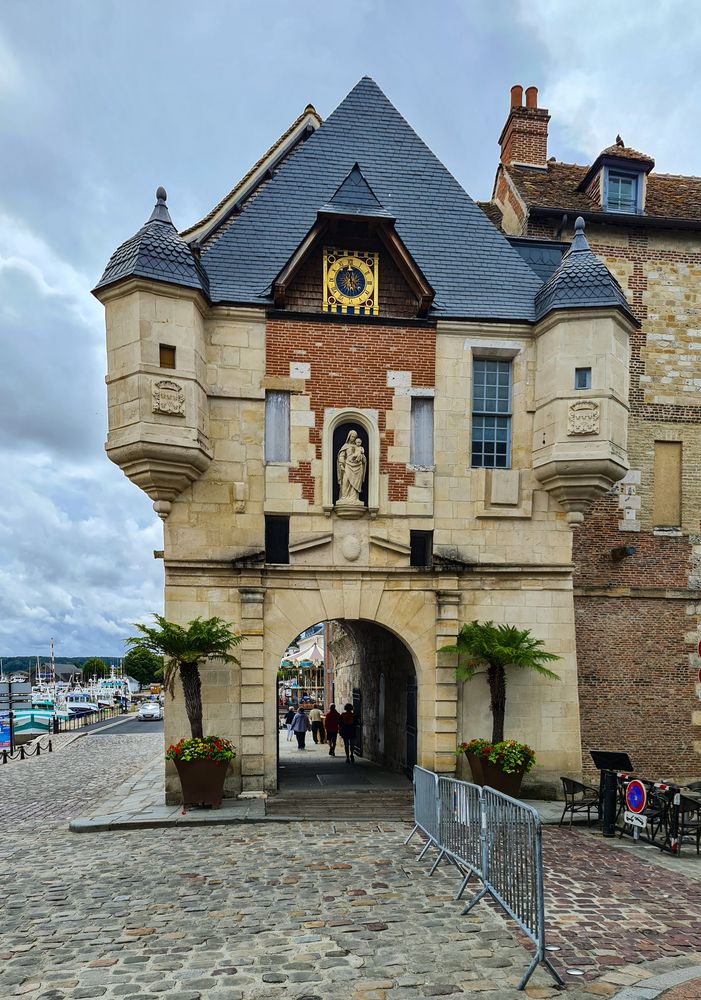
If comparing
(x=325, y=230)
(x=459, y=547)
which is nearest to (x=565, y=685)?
(x=459, y=547)

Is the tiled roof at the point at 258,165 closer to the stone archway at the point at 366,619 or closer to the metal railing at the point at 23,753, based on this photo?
the stone archway at the point at 366,619

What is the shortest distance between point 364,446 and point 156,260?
5072mm

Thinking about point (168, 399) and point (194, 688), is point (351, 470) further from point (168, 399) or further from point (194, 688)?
point (194, 688)

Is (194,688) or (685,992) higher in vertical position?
(194,688)

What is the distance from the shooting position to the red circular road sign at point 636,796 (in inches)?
460

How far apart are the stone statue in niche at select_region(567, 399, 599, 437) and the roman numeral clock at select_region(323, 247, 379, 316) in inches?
169

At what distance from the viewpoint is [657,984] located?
20.5ft

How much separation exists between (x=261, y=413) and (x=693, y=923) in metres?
10.5

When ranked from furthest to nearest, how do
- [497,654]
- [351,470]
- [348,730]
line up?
[348,730] → [351,470] → [497,654]

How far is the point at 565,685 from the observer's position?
1502cm

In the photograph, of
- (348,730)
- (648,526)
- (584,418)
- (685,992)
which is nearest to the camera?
(685,992)

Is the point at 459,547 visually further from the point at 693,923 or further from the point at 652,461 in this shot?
the point at 693,923

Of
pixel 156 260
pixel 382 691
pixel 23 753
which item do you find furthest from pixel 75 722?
pixel 156 260

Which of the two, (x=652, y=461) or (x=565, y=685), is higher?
(x=652, y=461)
